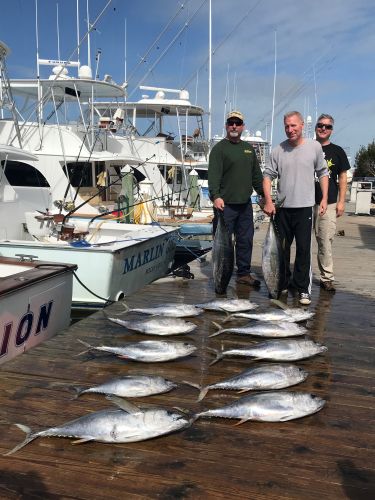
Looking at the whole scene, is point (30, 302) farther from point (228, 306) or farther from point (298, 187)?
point (298, 187)

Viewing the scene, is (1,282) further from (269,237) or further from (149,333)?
(269,237)

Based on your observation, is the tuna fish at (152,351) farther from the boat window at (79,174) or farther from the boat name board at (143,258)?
the boat window at (79,174)

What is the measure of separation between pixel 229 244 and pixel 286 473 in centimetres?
284

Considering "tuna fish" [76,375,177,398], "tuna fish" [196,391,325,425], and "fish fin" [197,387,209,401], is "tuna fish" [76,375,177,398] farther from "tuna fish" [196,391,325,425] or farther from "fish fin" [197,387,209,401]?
"tuna fish" [196,391,325,425]

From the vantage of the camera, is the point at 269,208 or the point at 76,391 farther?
the point at 269,208

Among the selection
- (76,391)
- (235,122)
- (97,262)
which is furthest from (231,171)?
(76,391)

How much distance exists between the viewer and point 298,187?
429 cm

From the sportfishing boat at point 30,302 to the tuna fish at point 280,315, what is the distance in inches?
63.7

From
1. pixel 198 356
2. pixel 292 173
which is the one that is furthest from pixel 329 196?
pixel 198 356

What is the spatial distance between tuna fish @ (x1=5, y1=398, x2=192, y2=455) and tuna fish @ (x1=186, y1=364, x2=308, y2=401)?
15.8 inches

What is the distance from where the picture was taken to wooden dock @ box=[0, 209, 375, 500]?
1.83m

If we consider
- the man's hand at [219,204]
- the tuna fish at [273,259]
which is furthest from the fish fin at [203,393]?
the man's hand at [219,204]

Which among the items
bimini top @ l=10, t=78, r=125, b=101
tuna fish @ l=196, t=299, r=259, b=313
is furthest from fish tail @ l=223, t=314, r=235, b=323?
bimini top @ l=10, t=78, r=125, b=101

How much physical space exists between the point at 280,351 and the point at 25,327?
2.12m
